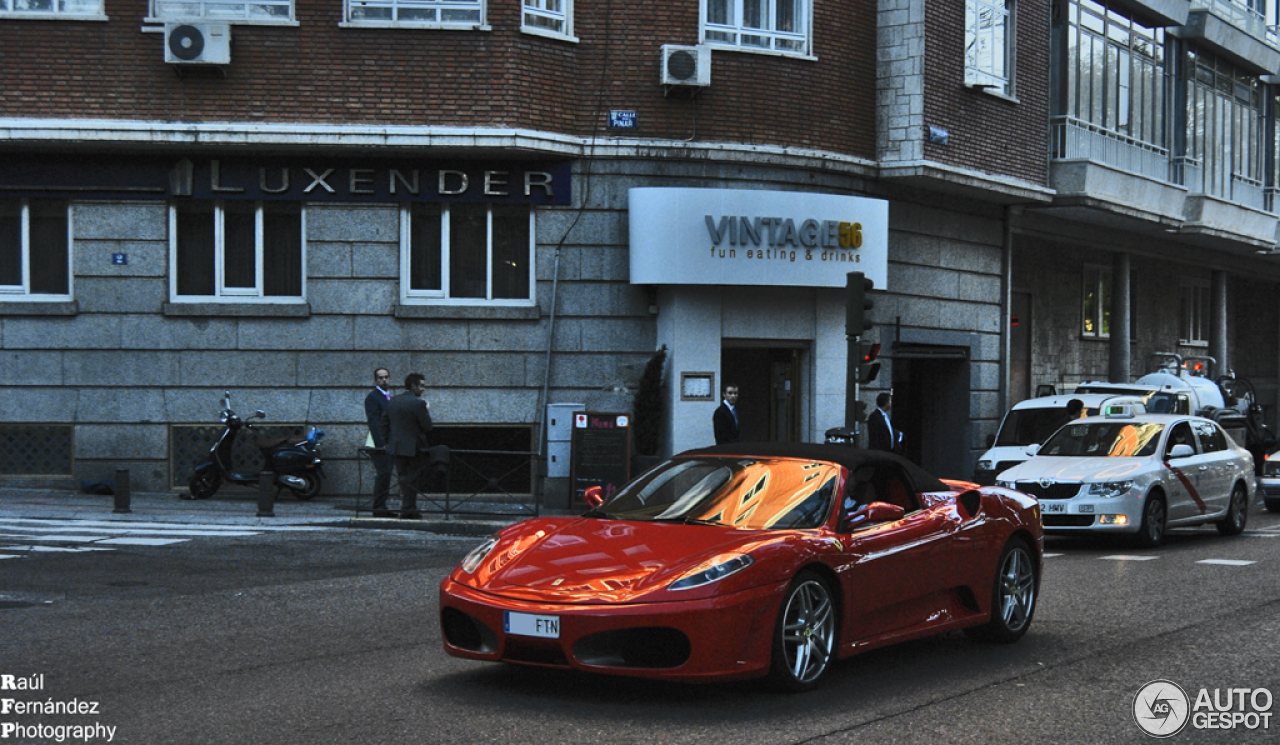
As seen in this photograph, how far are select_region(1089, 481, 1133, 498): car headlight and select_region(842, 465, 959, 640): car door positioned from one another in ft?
23.3

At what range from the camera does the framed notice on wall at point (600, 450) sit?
18281 millimetres

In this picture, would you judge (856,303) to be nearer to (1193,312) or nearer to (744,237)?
(744,237)

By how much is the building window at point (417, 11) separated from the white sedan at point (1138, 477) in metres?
9.22

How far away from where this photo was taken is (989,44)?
76.2 feet

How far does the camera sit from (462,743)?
5.81m

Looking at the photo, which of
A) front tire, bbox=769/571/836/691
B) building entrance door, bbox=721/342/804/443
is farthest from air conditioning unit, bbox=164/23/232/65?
front tire, bbox=769/571/836/691

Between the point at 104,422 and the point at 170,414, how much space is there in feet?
2.90

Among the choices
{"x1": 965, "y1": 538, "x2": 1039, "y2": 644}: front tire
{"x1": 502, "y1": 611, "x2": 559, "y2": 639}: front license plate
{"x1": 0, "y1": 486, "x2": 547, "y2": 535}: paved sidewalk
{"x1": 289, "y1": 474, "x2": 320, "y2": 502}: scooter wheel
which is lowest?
{"x1": 0, "y1": 486, "x2": 547, "y2": 535}: paved sidewalk

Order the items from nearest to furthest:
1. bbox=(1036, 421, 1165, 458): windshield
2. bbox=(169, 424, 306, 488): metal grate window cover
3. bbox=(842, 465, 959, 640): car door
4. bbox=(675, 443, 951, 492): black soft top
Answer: bbox=(842, 465, 959, 640): car door
bbox=(675, 443, 951, 492): black soft top
bbox=(1036, 421, 1165, 458): windshield
bbox=(169, 424, 306, 488): metal grate window cover

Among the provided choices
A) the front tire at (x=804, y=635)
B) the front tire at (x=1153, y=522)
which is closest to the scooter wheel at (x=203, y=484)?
the front tire at (x=1153, y=522)

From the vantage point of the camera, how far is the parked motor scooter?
→ 18.2 m

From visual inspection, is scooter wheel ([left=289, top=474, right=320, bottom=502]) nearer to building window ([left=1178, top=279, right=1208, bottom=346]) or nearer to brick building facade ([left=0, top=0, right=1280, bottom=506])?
brick building facade ([left=0, top=0, right=1280, bottom=506])

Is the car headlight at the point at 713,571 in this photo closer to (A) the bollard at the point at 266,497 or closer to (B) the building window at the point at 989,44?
(A) the bollard at the point at 266,497

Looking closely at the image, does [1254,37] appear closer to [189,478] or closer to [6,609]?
[189,478]
